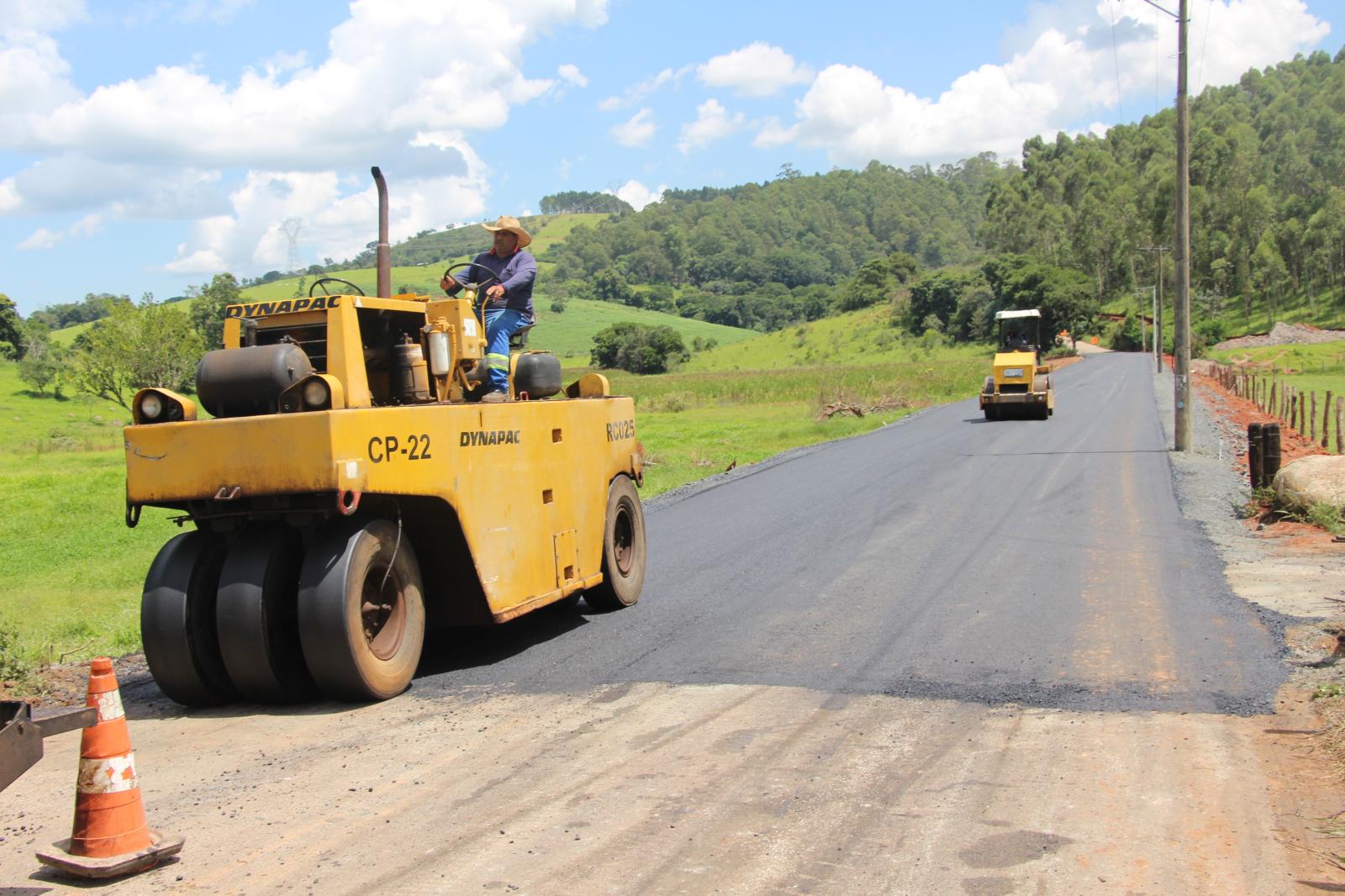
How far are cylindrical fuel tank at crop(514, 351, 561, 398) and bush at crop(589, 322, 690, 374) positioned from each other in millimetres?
91321

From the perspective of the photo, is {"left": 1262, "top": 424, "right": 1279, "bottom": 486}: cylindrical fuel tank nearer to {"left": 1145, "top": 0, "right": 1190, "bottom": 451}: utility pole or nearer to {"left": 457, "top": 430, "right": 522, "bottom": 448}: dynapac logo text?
{"left": 1145, "top": 0, "right": 1190, "bottom": 451}: utility pole

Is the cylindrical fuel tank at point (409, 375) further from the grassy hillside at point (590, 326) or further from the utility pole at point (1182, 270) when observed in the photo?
the grassy hillside at point (590, 326)

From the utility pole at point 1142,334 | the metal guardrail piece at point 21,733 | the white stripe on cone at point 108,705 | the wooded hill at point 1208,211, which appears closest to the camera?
the metal guardrail piece at point 21,733

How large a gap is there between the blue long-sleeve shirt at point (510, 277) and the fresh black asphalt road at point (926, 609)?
8.73ft

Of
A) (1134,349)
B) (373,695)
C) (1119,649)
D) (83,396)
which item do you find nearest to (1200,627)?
(1119,649)

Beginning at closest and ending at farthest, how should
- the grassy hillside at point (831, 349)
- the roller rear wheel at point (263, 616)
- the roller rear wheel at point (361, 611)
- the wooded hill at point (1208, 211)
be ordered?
the roller rear wheel at point (361, 611), the roller rear wheel at point (263, 616), the grassy hillside at point (831, 349), the wooded hill at point (1208, 211)

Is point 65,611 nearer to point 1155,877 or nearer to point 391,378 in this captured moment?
point 391,378

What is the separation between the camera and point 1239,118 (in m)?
181

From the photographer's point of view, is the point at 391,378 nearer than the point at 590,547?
Yes

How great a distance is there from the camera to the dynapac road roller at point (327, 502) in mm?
6852

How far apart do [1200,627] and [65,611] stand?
1160 cm

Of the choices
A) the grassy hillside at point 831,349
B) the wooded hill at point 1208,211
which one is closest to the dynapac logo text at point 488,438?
the grassy hillside at point 831,349

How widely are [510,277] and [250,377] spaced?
2.73 metres

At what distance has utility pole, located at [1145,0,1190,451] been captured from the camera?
75.3 ft
